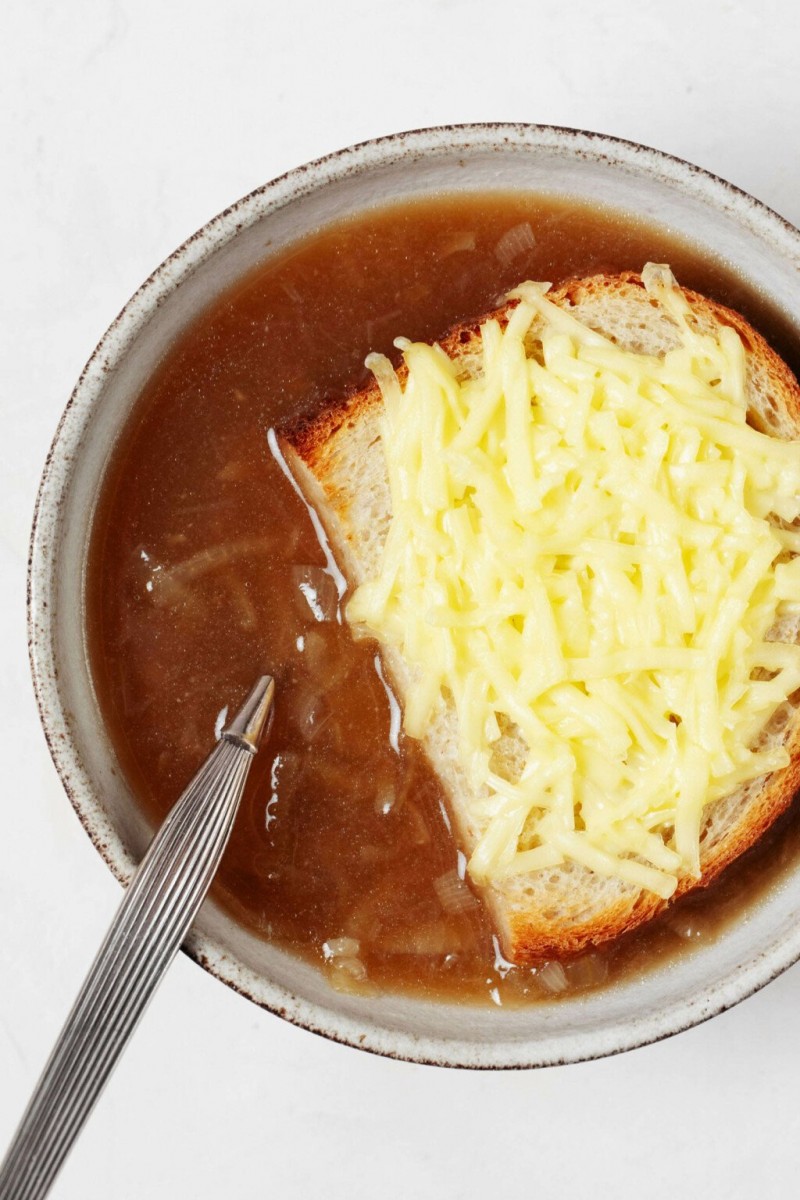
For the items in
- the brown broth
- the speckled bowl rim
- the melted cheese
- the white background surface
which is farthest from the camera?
the white background surface

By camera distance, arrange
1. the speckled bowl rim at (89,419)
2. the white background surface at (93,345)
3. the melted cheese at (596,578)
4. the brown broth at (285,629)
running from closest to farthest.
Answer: the melted cheese at (596,578), the speckled bowl rim at (89,419), the brown broth at (285,629), the white background surface at (93,345)

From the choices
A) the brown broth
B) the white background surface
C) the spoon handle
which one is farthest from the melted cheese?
the white background surface

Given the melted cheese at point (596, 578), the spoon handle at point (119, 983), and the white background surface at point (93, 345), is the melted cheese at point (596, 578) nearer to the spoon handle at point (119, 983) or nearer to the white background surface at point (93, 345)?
the spoon handle at point (119, 983)

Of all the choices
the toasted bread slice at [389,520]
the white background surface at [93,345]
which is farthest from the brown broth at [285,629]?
the white background surface at [93,345]

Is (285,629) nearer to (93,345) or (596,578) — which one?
(596,578)

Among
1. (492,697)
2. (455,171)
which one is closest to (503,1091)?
(492,697)

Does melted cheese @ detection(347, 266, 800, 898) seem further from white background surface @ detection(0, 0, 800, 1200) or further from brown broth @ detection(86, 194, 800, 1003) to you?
white background surface @ detection(0, 0, 800, 1200)
